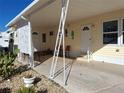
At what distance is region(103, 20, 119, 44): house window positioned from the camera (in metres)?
9.04

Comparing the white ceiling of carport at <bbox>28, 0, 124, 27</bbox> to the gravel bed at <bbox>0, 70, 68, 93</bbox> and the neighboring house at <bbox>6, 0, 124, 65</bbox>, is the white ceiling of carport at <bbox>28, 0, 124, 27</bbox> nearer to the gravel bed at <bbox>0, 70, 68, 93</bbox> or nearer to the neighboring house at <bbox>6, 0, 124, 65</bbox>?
the neighboring house at <bbox>6, 0, 124, 65</bbox>

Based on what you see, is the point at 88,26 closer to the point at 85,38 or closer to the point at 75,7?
the point at 85,38

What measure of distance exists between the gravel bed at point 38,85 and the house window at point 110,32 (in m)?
4.68

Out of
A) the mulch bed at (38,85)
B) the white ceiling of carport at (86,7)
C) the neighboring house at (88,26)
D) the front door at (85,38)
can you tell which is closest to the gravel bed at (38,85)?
the mulch bed at (38,85)

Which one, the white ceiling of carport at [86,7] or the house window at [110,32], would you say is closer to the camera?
the white ceiling of carport at [86,7]

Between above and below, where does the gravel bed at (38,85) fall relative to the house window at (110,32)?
below

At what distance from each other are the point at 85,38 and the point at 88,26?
916mm

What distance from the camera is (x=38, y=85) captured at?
19.2ft

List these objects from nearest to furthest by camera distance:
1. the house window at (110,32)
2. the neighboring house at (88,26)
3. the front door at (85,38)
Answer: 1. the neighboring house at (88,26)
2. the house window at (110,32)
3. the front door at (85,38)

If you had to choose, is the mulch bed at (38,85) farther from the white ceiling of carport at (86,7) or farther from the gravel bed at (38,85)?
the white ceiling of carport at (86,7)

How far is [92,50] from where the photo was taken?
10.6m

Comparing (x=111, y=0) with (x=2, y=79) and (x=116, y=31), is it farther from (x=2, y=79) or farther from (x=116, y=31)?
(x=2, y=79)

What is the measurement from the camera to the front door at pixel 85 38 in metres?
11.0

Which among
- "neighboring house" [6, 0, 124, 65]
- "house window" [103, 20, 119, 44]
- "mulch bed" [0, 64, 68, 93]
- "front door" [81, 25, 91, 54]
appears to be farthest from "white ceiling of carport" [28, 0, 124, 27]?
"mulch bed" [0, 64, 68, 93]
